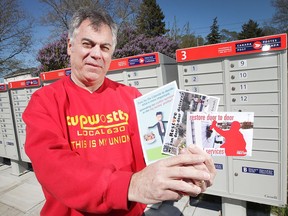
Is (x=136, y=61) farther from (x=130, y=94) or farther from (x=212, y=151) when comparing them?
(x=212, y=151)

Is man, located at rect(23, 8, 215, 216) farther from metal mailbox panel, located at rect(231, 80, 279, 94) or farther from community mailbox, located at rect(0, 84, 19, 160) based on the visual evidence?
community mailbox, located at rect(0, 84, 19, 160)

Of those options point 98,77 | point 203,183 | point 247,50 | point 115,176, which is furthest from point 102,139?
point 247,50

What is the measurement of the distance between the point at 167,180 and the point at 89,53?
0.76 meters

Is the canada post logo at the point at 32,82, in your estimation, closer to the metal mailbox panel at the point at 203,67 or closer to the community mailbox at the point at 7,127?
the community mailbox at the point at 7,127

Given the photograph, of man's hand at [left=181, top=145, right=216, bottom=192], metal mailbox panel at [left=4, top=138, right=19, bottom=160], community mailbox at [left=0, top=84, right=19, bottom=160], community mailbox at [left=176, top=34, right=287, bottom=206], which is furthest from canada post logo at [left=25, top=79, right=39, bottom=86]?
man's hand at [left=181, top=145, right=216, bottom=192]

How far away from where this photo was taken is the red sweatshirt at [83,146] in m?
0.65

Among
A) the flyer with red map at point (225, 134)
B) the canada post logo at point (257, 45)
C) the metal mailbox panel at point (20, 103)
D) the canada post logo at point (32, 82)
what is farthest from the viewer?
the metal mailbox panel at point (20, 103)

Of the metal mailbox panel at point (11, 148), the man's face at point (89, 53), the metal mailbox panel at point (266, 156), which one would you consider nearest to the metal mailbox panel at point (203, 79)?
the metal mailbox panel at point (266, 156)

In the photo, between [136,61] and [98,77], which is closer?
[98,77]

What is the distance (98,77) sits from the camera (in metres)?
1.15

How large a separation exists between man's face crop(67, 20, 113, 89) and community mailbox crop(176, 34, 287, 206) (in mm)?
1814

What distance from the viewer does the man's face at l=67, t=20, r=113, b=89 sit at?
3.47ft

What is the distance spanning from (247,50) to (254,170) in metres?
1.40

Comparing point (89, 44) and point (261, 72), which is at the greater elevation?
point (89, 44)
